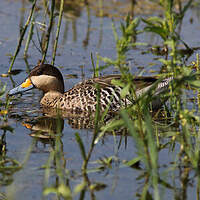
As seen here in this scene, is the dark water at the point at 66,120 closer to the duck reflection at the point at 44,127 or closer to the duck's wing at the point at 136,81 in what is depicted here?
the duck reflection at the point at 44,127

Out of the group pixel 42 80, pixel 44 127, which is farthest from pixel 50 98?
pixel 44 127

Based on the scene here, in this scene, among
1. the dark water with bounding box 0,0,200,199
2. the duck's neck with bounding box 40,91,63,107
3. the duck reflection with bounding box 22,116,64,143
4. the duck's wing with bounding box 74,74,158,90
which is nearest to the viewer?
the dark water with bounding box 0,0,200,199

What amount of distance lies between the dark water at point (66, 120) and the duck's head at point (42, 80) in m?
0.18

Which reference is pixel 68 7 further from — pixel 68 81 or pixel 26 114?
pixel 26 114

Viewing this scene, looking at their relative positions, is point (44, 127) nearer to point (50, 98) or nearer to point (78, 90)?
point (78, 90)

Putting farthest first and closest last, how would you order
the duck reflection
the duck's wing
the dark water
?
the duck's wing, the duck reflection, the dark water

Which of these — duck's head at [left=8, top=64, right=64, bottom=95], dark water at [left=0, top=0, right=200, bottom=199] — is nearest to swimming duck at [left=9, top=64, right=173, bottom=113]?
duck's head at [left=8, top=64, right=64, bottom=95]

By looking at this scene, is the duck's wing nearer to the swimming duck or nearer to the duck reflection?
the swimming duck

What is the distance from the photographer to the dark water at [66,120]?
16.3ft

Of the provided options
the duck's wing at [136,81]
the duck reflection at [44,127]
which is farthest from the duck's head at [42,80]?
the duck reflection at [44,127]

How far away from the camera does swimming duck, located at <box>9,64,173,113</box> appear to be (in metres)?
7.91

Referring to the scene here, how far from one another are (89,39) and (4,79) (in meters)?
2.75

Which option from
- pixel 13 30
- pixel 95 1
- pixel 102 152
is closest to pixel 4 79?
pixel 13 30

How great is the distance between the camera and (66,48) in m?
10.8
